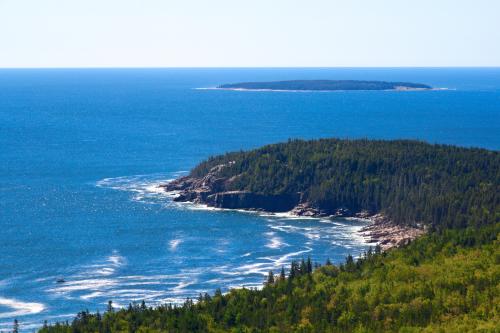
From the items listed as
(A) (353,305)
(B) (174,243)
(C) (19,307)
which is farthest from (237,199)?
(A) (353,305)

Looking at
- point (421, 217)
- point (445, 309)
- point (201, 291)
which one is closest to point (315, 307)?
point (445, 309)

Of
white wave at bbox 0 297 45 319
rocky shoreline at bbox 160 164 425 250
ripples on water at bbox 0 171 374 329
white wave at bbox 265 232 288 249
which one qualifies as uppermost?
rocky shoreline at bbox 160 164 425 250

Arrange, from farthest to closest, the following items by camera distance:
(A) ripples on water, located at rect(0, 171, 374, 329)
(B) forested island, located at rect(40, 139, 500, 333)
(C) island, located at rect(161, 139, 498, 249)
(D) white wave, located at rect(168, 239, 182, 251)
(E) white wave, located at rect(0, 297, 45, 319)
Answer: (C) island, located at rect(161, 139, 498, 249) < (D) white wave, located at rect(168, 239, 182, 251) < (A) ripples on water, located at rect(0, 171, 374, 329) < (E) white wave, located at rect(0, 297, 45, 319) < (B) forested island, located at rect(40, 139, 500, 333)

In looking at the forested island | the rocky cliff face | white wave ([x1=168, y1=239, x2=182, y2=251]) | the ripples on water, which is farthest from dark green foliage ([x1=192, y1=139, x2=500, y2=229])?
white wave ([x1=168, y1=239, x2=182, y2=251])

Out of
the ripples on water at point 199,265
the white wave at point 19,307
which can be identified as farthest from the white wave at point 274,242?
the white wave at point 19,307

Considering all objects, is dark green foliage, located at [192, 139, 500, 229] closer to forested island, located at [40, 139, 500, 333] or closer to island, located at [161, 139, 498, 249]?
island, located at [161, 139, 498, 249]

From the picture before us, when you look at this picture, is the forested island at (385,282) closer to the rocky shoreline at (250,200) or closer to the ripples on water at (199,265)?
the rocky shoreline at (250,200)
